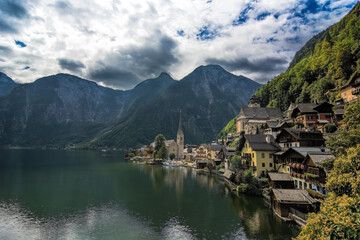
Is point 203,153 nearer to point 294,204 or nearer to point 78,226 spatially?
point 294,204

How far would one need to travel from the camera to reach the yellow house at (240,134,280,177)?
49406mm

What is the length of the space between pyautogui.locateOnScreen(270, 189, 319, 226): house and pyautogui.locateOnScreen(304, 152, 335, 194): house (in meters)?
2.02

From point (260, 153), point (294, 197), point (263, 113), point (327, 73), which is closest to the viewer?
point (294, 197)

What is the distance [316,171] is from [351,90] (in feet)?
110

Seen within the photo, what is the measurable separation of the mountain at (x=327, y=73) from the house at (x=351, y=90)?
3944 mm

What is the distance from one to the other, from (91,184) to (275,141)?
5320 cm

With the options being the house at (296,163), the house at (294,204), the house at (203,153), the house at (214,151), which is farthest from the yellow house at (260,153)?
the house at (203,153)

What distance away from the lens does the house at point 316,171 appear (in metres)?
31.2

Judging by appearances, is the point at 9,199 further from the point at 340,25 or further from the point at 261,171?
the point at 340,25

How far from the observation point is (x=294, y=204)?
31.2m

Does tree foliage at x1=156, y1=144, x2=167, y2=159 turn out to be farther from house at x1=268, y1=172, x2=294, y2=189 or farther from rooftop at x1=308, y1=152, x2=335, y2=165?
rooftop at x1=308, y1=152, x2=335, y2=165

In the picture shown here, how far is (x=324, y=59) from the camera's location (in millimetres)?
84000

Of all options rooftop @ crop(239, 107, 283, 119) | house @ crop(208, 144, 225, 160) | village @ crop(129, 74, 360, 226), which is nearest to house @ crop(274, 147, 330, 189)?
village @ crop(129, 74, 360, 226)

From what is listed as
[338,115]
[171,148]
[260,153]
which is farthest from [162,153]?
[338,115]
